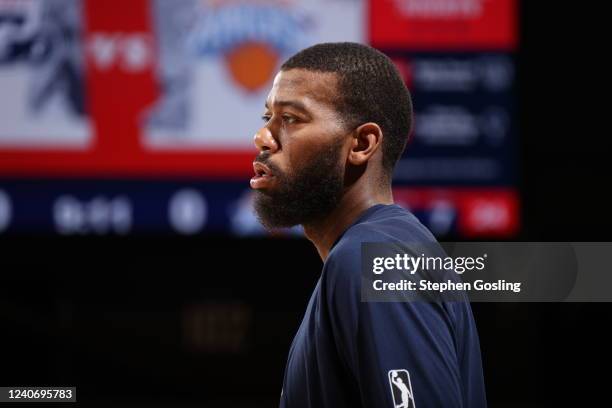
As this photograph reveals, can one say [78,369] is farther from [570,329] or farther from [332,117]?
[332,117]

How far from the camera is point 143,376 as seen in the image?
337 centimetres

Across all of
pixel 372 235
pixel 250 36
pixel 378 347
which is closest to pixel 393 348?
pixel 378 347

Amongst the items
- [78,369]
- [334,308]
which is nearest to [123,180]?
[78,369]

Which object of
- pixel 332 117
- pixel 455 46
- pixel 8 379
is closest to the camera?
pixel 332 117

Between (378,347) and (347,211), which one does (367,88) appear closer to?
(347,211)

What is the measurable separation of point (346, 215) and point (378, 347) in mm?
365

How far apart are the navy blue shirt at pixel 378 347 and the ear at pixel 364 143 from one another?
0.41 ft

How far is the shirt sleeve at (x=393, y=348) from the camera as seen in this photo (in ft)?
3.80

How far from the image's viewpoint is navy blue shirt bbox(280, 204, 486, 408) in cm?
116

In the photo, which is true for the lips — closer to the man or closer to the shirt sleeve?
the man

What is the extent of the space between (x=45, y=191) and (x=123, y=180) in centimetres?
28

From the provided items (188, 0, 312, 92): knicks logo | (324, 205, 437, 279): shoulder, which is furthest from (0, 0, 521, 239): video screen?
(324, 205, 437, 279): shoulder

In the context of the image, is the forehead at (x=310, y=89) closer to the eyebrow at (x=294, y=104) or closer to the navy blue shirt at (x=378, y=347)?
the eyebrow at (x=294, y=104)

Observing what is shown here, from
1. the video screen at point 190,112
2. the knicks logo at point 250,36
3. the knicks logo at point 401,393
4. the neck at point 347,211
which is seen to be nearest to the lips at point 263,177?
the neck at point 347,211
